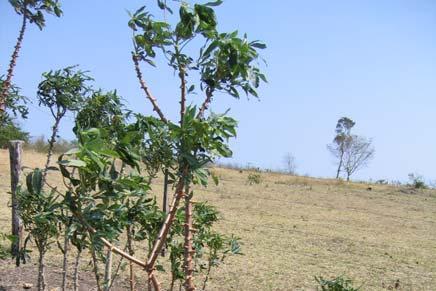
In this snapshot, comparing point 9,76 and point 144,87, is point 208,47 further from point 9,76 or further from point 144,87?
point 9,76

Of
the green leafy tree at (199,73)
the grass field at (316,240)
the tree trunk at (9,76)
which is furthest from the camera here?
the grass field at (316,240)

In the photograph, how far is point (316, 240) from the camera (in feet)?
25.6

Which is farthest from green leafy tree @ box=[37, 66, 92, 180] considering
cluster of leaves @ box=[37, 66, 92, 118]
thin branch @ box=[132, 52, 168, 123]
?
thin branch @ box=[132, 52, 168, 123]

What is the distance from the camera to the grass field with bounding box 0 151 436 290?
527cm

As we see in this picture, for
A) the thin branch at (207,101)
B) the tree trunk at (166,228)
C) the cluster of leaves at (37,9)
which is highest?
the cluster of leaves at (37,9)

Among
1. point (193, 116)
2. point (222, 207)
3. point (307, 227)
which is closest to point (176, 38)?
point (193, 116)

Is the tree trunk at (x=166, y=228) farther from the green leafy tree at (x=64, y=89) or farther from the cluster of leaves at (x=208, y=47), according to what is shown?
the green leafy tree at (x=64, y=89)

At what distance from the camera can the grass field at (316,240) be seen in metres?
5.27

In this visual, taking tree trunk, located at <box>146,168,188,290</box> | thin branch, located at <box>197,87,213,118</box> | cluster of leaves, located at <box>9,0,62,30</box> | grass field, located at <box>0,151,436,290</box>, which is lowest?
grass field, located at <box>0,151,436,290</box>

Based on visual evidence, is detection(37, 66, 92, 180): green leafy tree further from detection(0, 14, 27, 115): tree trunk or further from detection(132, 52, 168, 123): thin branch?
detection(132, 52, 168, 123): thin branch

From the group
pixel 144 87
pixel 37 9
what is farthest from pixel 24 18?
→ pixel 144 87

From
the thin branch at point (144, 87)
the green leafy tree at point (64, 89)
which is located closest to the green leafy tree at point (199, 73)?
the thin branch at point (144, 87)

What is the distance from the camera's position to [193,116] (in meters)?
1.22

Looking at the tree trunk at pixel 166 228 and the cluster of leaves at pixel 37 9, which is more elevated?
the cluster of leaves at pixel 37 9
